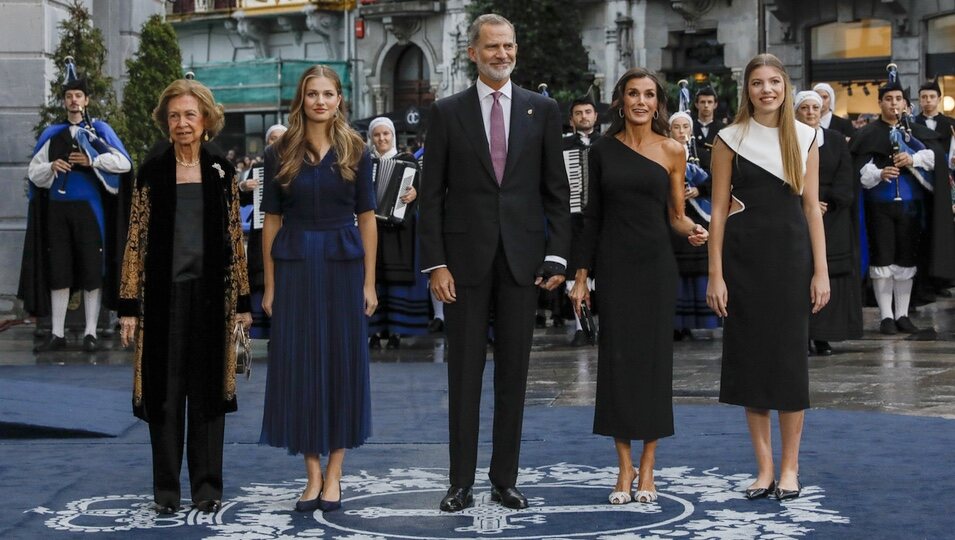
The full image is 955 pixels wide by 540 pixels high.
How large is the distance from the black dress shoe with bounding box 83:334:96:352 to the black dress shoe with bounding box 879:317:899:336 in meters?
6.70

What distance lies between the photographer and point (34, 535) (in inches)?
277

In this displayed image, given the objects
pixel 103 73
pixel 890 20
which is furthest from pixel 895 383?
pixel 890 20

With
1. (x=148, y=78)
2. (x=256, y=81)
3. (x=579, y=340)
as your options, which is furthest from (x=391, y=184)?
(x=256, y=81)

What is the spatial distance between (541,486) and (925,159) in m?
8.34

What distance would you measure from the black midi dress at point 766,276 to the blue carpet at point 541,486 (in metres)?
0.47

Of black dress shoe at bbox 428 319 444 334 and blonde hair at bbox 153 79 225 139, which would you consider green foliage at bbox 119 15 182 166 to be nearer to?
black dress shoe at bbox 428 319 444 334

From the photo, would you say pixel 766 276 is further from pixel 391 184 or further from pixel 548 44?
pixel 548 44

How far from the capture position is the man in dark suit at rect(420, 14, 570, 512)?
25.0ft

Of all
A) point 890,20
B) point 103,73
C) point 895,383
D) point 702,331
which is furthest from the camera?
point 890,20

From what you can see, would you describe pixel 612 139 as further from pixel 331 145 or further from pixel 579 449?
pixel 579 449

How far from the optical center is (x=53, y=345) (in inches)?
600

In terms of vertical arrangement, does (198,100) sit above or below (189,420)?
above

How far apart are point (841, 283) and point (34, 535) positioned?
7.61 metres

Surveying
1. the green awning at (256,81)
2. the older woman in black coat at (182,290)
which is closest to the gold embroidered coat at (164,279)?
the older woman in black coat at (182,290)
